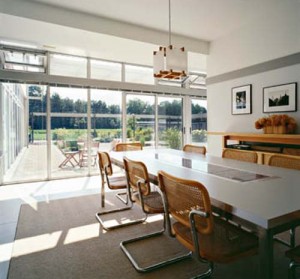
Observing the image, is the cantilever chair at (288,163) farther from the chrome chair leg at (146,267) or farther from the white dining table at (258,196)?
the chrome chair leg at (146,267)

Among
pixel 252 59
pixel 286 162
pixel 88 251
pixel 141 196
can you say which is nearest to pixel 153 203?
pixel 141 196

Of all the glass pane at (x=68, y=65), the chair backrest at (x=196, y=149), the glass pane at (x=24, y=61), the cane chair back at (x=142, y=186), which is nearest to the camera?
the cane chair back at (x=142, y=186)

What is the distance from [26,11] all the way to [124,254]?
12.2 ft

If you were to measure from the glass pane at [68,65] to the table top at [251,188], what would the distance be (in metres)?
3.90

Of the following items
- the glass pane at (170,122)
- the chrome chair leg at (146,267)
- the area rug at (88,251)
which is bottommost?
the area rug at (88,251)

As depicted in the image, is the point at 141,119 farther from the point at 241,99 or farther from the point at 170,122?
the point at 241,99

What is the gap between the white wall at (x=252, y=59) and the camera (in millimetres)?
3912

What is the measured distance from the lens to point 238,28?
4.73 meters

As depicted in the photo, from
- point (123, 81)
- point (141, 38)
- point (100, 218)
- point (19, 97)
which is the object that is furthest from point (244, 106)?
point (19, 97)

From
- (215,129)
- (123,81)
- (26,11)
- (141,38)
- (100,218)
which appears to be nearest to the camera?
(100,218)

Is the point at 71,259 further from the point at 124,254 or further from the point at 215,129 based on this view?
the point at 215,129

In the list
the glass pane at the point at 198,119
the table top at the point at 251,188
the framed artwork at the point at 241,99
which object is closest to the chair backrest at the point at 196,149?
the table top at the point at 251,188

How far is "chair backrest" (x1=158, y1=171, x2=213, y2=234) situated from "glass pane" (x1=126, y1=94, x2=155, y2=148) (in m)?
4.53

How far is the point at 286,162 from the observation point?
7.59ft
